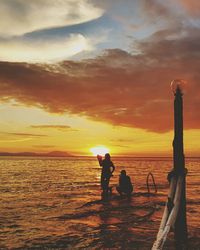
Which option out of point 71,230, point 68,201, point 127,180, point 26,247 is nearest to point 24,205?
point 68,201

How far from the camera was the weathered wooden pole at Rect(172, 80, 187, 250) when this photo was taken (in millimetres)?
7645

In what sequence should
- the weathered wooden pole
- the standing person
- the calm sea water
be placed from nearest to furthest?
the weathered wooden pole, the calm sea water, the standing person

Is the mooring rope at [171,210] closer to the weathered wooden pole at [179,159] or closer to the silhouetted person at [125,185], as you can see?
the weathered wooden pole at [179,159]

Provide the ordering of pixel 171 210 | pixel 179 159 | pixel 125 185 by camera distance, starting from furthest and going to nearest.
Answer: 1. pixel 125 185
2. pixel 179 159
3. pixel 171 210

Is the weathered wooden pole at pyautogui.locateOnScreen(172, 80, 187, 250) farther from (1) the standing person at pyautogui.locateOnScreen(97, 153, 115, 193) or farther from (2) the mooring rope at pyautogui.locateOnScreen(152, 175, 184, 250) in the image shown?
(1) the standing person at pyautogui.locateOnScreen(97, 153, 115, 193)

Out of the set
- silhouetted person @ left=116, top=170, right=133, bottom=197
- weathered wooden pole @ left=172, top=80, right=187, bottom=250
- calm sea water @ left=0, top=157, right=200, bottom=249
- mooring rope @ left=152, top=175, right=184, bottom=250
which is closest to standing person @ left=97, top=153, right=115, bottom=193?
silhouetted person @ left=116, top=170, right=133, bottom=197

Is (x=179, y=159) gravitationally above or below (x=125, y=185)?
above

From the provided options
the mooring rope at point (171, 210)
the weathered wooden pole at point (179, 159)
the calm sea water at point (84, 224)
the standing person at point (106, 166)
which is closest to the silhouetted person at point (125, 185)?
the calm sea water at point (84, 224)

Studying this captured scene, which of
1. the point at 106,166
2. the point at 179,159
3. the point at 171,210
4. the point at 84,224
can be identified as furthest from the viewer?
the point at 106,166

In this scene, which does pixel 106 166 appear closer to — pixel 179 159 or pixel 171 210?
pixel 179 159

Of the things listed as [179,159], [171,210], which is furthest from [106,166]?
[171,210]

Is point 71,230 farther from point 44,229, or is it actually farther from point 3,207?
point 3,207

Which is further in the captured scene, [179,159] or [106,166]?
[106,166]

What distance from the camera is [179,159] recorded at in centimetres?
784
